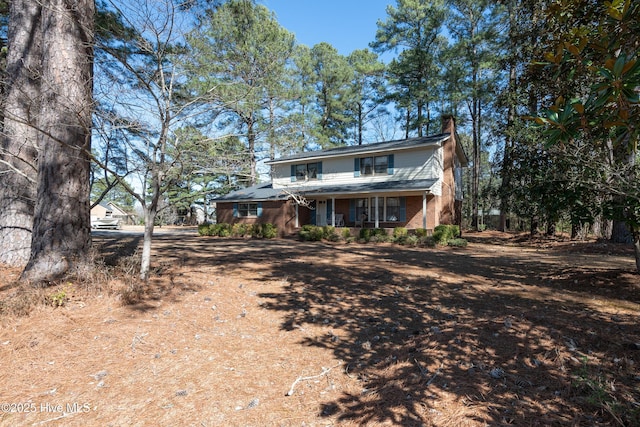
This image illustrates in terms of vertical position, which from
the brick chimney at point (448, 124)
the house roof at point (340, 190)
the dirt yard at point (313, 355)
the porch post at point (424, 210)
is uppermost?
the brick chimney at point (448, 124)

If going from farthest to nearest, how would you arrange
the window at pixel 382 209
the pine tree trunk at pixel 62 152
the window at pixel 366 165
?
1. the window at pixel 366 165
2. the window at pixel 382 209
3. the pine tree trunk at pixel 62 152

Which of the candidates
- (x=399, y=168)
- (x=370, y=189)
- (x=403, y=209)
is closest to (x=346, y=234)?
(x=370, y=189)

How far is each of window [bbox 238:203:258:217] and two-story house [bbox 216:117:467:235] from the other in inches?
3.0

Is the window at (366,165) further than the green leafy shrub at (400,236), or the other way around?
the window at (366,165)

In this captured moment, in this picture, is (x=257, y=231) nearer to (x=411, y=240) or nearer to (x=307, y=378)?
(x=411, y=240)

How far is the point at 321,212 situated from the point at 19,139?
16799 millimetres

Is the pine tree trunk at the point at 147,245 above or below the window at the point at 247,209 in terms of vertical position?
below

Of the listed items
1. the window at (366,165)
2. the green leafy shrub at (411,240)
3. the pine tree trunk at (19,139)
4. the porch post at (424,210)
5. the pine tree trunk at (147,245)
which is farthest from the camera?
the window at (366,165)

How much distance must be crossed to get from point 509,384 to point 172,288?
15.6 ft

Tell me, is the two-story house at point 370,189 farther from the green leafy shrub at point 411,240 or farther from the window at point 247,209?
the green leafy shrub at point 411,240

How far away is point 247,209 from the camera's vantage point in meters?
23.2

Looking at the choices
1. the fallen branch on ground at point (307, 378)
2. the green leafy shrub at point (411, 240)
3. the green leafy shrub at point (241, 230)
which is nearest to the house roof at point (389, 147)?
the green leafy shrub at point (241, 230)

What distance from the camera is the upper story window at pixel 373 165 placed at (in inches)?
770

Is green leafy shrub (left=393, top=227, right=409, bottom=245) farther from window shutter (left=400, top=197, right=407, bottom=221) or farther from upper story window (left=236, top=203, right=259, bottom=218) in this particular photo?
upper story window (left=236, top=203, right=259, bottom=218)
